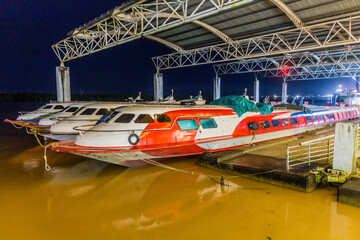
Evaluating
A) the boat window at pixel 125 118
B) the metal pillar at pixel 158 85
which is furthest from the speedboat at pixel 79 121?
the metal pillar at pixel 158 85

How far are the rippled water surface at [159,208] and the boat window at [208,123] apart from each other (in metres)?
1.91

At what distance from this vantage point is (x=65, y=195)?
280 inches

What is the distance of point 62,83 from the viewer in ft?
71.8

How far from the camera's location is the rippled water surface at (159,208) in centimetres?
518

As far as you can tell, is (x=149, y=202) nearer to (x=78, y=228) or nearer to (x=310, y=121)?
(x=78, y=228)

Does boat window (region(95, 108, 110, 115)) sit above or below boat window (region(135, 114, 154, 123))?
above

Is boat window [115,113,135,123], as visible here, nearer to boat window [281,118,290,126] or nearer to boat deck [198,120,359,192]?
boat deck [198,120,359,192]

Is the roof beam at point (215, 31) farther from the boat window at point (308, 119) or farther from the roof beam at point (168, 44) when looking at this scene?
the boat window at point (308, 119)

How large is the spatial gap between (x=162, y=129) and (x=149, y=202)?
2896 mm

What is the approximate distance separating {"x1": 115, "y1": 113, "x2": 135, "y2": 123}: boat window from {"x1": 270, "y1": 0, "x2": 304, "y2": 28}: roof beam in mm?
9232

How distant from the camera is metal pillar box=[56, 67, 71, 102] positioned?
21656mm

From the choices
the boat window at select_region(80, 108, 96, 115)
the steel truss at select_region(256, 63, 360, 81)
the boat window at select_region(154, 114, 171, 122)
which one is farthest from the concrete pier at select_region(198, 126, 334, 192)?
the steel truss at select_region(256, 63, 360, 81)

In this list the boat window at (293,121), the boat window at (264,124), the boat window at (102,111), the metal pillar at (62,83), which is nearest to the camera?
the boat window at (264,124)

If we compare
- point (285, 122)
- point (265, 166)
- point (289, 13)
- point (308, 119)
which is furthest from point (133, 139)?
point (308, 119)
